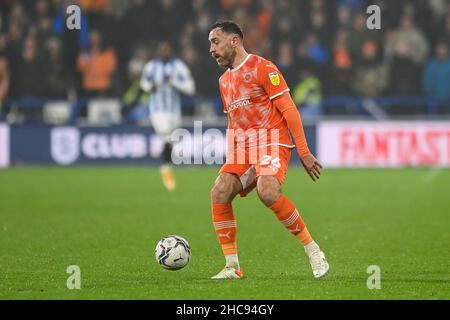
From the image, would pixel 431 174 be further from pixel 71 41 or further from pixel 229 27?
pixel 229 27

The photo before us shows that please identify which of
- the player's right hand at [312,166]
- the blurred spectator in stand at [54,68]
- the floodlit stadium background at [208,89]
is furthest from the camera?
the blurred spectator in stand at [54,68]

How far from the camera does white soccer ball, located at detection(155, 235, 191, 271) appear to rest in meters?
8.28

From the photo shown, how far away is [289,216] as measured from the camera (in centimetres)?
805

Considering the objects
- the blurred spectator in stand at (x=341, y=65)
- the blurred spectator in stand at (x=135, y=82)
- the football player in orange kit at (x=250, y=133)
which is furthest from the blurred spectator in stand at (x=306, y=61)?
the football player in orange kit at (x=250, y=133)

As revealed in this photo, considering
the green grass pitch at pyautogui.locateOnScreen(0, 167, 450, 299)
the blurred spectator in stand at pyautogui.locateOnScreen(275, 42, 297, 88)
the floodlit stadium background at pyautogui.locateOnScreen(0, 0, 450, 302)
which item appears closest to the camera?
the green grass pitch at pyautogui.locateOnScreen(0, 167, 450, 299)

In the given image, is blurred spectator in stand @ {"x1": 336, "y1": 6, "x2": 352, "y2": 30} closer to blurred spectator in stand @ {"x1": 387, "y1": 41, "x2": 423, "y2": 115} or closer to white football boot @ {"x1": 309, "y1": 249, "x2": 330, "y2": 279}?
blurred spectator in stand @ {"x1": 387, "y1": 41, "x2": 423, "y2": 115}

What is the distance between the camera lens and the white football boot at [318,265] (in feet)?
26.2

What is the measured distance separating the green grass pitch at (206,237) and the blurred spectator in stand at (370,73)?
272 cm

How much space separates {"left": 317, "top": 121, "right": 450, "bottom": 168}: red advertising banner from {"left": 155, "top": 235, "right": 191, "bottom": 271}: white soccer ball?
45.7 feet

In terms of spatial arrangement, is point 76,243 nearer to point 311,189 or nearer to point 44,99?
point 311,189

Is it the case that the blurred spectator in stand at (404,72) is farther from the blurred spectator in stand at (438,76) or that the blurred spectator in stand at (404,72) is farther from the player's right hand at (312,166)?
the player's right hand at (312,166)

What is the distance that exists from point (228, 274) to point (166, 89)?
1096 cm

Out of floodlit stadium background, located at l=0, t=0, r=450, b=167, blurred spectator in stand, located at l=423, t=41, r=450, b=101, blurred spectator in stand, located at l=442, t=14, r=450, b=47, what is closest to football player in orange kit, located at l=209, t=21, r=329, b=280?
floodlit stadium background, located at l=0, t=0, r=450, b=167

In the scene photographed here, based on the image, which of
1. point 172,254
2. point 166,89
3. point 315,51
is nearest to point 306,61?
point 315,51
